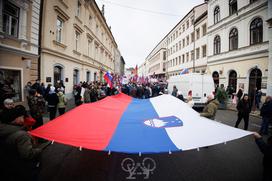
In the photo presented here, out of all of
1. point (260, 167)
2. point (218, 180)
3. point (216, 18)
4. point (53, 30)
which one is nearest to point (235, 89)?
point (216, 18)

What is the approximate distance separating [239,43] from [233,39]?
1.58 m

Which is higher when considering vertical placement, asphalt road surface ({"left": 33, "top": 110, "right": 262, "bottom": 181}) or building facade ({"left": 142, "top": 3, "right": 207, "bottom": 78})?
building facade ({"left": 142, "top": 3, "right": 207, "bottom": 78})

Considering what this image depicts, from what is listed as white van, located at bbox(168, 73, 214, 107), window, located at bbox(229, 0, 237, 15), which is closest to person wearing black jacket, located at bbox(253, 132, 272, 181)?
white van, located at bbox(168, 73, 214, 107)

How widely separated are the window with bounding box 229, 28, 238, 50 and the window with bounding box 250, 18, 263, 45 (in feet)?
6.50

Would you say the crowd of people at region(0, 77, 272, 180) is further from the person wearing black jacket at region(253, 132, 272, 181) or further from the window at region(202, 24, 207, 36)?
the window at region(202, 24, 207, 36)

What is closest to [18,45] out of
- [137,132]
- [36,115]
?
[36,115]

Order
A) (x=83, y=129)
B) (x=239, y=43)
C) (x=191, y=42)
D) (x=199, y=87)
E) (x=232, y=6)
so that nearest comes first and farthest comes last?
(x=83, y=129), (x=199, y=87), (x=239, y=43), (x=232, y=6), (x=191, y=42)

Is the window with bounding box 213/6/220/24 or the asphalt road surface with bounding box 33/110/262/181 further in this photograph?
the window with bounding box 213/6/220/24

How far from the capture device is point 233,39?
59.9 ft

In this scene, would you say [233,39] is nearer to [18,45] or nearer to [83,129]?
[83,129]

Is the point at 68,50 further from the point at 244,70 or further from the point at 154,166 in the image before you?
the point at 244,70

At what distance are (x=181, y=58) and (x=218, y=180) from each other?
36.1m

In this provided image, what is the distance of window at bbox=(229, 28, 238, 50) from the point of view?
17.8 m

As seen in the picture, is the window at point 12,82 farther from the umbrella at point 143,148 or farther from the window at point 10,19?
the umbrella at point 143,148
